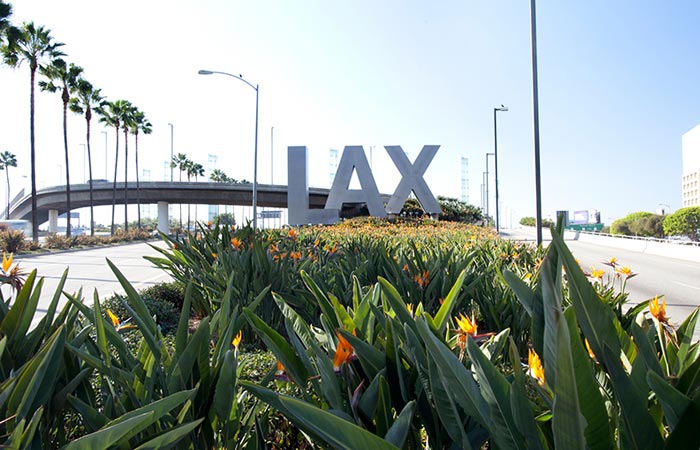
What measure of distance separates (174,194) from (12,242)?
31.7 m

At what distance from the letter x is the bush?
19952 millimetres

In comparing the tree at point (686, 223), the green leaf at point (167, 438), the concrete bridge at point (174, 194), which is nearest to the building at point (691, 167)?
the tree at point (686, 223)

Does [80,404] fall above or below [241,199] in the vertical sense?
below

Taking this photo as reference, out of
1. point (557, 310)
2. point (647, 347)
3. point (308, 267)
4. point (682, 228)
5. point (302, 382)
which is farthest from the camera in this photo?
point (682, 228)

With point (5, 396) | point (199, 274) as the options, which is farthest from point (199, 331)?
point (199, 274)

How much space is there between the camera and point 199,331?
51.6 inches

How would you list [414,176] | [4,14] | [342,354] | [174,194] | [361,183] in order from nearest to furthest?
[342,354], [4,14], [361,183], [414,176], [174,194]

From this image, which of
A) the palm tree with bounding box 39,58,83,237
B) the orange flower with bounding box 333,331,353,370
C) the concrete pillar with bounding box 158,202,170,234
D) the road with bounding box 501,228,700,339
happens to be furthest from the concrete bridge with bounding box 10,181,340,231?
the orange flower with bounding box 333,331,353,370

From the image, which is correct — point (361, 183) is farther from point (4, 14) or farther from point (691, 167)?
point (691, 167)

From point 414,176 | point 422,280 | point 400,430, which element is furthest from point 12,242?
point 400,430

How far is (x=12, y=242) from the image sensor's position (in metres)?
21.9

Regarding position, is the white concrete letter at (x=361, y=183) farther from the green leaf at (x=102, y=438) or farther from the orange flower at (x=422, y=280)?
the green leaf at (x=102, y=438)

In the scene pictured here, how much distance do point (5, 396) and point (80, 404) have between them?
0.58ft

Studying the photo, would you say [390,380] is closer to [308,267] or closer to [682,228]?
[308,267]
